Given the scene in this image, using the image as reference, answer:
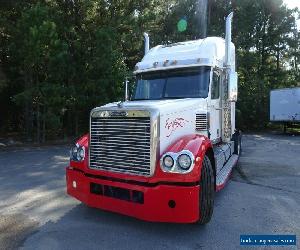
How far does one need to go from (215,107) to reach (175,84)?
3.26 feet

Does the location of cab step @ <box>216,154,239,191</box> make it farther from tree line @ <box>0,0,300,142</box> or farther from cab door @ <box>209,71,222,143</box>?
tree line @ <box>0,0,300,142</box>

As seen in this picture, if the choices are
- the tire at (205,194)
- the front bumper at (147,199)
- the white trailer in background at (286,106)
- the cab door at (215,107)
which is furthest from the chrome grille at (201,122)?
the white trailer in background at (286,106)

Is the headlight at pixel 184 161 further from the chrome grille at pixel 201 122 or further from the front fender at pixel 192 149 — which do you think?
the chrome grille at pixel 201 122

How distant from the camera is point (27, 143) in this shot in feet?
57.8

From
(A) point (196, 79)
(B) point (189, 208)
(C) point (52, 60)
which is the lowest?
(B) point (189, 208)

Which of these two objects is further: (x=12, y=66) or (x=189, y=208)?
(x=12, y=66)

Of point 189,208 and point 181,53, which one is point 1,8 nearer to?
point 181,53

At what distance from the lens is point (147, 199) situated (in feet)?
16.5

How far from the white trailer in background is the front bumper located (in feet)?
69.9

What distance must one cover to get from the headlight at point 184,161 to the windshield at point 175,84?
2.30 metres

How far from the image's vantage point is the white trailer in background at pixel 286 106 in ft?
79.4

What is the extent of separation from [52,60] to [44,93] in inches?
61.5

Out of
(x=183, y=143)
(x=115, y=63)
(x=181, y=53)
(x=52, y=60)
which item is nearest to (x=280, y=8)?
(x=115, y=63)

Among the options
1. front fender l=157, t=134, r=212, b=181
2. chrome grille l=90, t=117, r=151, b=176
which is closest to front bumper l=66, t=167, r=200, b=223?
front fender l=157, t=134, r=212, b=181
